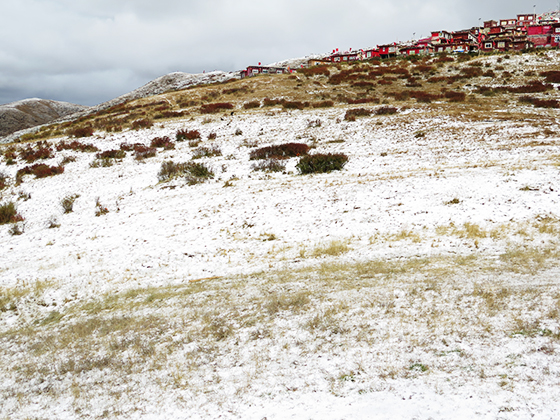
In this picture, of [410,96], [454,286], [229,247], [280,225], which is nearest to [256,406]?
[454,286]

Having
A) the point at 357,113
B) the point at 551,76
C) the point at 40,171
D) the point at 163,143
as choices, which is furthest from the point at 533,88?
the point at 40,171

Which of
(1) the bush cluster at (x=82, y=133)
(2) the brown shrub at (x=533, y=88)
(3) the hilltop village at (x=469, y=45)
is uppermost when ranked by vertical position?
(3) the hilltop village at (x=469, y=45)

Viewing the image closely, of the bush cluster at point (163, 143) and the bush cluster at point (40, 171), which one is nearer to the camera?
the bush cluster at point (40, 171)

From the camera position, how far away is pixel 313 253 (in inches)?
308

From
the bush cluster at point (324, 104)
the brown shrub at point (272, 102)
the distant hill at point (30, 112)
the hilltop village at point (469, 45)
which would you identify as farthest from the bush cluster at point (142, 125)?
the distant hill at point (30, 112)

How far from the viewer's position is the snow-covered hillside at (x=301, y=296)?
370 cm

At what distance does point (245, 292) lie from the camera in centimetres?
635

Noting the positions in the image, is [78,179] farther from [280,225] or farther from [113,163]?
[280,225]

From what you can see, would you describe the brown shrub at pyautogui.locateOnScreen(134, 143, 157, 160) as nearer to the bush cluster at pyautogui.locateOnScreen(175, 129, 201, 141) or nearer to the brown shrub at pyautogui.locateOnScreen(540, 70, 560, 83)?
the bush cluster at pyautogui.locateOnScreen(175, 129, 201, 141)

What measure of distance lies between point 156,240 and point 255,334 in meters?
5.79

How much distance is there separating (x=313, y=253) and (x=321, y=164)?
7.96 meters

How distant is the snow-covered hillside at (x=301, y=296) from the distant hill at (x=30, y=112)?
11041 cm

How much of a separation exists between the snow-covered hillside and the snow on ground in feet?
0.11

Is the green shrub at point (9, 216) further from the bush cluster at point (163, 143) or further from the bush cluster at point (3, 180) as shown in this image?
the bush cluster at point (163, 143)
